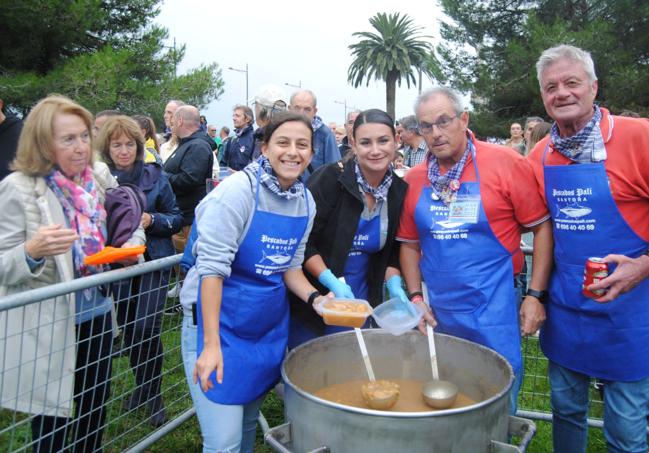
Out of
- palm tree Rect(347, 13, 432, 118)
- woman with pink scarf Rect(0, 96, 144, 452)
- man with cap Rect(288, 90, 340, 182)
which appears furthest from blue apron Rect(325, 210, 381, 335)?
palm tree Rect(347, 13, 432, 118)

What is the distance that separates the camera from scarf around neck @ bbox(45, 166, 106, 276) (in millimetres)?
2357

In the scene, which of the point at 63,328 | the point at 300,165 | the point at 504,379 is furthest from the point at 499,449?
the point at 63,328

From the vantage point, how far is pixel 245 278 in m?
2.23

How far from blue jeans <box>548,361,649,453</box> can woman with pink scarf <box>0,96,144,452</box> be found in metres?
2.14

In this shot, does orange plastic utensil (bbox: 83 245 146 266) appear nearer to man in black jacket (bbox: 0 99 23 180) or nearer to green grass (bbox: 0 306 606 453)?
green grass (bbox: 0 306 606 453)

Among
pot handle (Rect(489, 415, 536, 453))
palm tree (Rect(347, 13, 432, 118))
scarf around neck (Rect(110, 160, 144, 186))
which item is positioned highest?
palm tree (Rect(347, 13, 432, 118))

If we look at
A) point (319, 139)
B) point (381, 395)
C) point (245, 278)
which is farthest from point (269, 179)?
point (319, 139)

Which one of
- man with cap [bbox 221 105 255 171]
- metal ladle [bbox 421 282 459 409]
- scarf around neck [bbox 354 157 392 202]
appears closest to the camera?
metal ladle [bbox 421 282 459 409]

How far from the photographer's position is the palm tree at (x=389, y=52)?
50125mm

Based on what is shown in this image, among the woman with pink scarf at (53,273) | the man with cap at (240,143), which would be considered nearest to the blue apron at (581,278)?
the woman with pink scarf at (53,273)

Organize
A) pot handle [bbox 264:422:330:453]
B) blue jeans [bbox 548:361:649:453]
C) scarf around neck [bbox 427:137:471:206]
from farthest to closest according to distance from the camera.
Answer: scarf around neck [bbox 427:137:471:206]
blue jeans [bbox 548:361:649:453]
pot handle [bbox 264:422:330:453]

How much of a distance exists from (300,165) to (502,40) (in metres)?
20.2

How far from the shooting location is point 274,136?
7.44ft

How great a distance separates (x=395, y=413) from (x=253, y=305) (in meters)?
0.83
